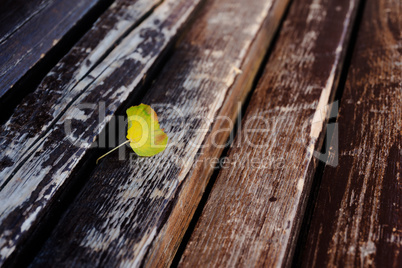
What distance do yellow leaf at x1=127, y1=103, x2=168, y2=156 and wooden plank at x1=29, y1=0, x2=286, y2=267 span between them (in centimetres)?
3

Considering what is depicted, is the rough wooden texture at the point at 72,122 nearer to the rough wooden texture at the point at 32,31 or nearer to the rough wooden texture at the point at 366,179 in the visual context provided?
the rough wooden texture at the point at 32,31

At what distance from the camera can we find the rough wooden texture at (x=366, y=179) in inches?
27.7

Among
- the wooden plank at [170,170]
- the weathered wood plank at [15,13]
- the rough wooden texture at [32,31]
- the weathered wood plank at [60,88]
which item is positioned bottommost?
the wooden plank at [170,170]

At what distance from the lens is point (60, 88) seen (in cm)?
96

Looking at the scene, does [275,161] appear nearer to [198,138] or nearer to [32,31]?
[198,138]

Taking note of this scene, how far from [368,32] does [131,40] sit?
959 mm

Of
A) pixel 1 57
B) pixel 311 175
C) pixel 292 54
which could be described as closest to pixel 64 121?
pixel 1 57

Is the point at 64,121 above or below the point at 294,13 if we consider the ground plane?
above

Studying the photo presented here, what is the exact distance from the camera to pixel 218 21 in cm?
129

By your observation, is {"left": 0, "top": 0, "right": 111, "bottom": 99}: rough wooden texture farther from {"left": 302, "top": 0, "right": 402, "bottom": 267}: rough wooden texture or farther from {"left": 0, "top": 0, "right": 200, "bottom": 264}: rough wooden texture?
{"left": 302, "top": 0, "right": 402, "bottom": 267}: rough wooden texture

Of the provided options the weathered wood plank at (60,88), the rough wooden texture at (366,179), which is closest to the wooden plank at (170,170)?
the weathered wood plank at (60,88)

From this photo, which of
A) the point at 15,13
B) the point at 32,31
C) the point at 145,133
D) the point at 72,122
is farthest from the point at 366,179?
the point at 15,13

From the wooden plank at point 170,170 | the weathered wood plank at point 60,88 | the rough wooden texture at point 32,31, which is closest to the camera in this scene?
the wooden plank at point 170,170

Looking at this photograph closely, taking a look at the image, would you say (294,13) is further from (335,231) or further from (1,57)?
(1,57)
